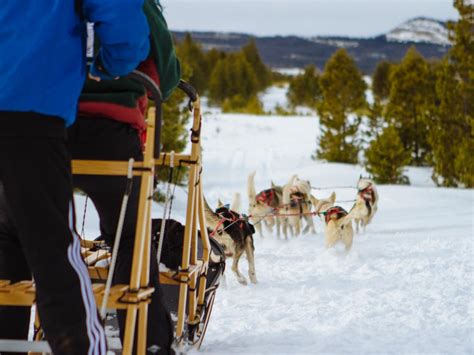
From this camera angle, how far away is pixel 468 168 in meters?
14.6

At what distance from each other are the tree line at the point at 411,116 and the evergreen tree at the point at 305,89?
1049 inches

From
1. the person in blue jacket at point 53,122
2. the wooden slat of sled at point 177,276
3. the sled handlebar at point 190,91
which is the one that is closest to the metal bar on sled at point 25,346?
the person in blue jacket at point 53,122

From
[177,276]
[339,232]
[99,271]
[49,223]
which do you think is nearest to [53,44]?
[49,223]

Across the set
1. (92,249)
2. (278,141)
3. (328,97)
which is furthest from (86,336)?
(278,141)

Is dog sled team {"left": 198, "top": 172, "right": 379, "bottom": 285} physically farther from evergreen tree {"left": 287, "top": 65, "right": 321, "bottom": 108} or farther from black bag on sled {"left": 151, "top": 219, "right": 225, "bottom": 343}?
evergreen tree {"left": 287, "top": 65, "right": 321, "bottom": 108}

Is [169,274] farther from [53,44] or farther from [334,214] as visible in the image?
[334,214]

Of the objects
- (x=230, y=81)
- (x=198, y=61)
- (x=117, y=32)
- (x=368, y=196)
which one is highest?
(x=198, y=61)

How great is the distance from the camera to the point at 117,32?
159cm

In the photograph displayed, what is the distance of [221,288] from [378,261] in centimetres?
165

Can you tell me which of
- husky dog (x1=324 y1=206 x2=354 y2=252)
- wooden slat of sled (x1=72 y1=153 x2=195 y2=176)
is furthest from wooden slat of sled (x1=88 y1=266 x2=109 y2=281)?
husky dog (x1=324 y1=206 x2=354 y2=252)

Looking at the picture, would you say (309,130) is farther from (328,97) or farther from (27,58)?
(27,58)

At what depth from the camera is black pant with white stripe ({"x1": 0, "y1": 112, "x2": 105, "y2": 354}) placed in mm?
1616

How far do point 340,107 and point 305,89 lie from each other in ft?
95.6

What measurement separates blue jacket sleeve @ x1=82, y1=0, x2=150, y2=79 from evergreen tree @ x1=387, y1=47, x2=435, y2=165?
1707 centimetres
